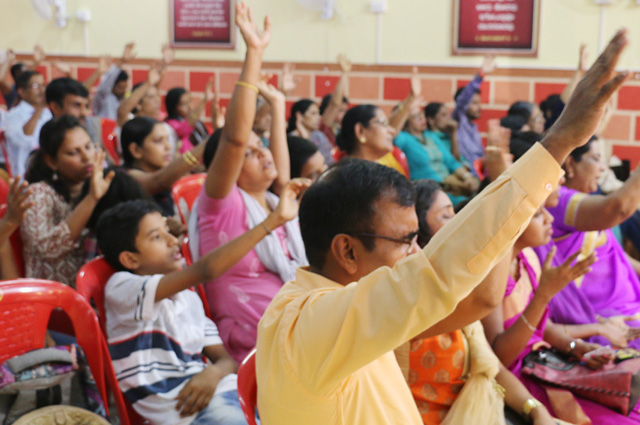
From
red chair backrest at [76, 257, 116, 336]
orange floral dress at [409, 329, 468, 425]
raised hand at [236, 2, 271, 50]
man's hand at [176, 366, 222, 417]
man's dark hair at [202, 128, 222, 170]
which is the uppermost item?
raised hand at [236, 2, 271, 50]

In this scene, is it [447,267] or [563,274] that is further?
[563,274]

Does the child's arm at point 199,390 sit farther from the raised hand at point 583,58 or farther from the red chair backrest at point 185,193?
the raised hand at point 583,58

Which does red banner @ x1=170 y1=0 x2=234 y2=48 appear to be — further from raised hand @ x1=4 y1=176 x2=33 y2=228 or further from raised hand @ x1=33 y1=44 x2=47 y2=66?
raised hand @ x1=4 y1=176 x2=33 y2=228

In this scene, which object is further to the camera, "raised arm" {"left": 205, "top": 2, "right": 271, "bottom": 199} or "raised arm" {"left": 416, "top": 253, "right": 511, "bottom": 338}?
"raised arm" {"left": 205, "top": 2, "right": 271, "bottom": 199}

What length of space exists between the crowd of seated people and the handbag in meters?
0.03

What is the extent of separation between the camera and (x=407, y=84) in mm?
5617

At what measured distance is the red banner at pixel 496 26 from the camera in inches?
206

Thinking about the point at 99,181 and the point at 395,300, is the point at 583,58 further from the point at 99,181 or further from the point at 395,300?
the point at 395,300

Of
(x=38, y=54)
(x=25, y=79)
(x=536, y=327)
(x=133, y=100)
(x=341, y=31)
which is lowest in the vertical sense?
(x=536, y=327)

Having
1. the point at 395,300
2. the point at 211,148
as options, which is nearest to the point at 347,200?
the point at 395,300

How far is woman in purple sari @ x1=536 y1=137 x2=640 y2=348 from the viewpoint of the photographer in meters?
2.05

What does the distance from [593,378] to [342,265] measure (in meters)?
1.04

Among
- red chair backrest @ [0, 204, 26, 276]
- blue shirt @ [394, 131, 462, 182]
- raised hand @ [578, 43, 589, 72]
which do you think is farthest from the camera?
raised hand @ [578, 43, 589, 72]

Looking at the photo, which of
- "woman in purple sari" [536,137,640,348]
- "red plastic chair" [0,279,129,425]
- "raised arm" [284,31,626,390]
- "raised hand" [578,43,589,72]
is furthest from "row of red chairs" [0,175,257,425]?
"raised hand" [578,43,589,72]
